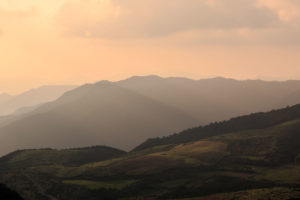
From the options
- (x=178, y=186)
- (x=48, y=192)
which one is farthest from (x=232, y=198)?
(x=48, y=192)

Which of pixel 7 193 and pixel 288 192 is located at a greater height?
pixel 7 193

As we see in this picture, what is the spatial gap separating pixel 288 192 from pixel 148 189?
7538 cm

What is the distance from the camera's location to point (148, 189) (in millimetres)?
199375

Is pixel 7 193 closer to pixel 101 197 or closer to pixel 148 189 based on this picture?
pixel 101 197

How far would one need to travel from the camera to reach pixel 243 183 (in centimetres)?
19312

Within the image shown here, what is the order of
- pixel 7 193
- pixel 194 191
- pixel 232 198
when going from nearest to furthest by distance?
1. pixel 7 193
2. pixel 232 198
3. pixel 194 191

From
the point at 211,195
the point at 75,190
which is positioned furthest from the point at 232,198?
the point at 75,190

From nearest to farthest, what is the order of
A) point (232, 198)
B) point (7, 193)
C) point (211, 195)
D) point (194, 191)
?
1. point (7, 193)
2. point (232, 198)
3. point (211, 195)
4. point (194, 191)

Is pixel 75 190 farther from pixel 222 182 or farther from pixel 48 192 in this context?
pixel 222 182

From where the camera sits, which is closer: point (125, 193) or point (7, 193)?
point (7, 193)

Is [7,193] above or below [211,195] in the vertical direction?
above

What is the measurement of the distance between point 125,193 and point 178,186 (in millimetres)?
30434

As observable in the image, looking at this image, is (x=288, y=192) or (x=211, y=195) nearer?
(x=288, y=192)

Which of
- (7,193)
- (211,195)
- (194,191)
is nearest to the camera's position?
(7,193)
